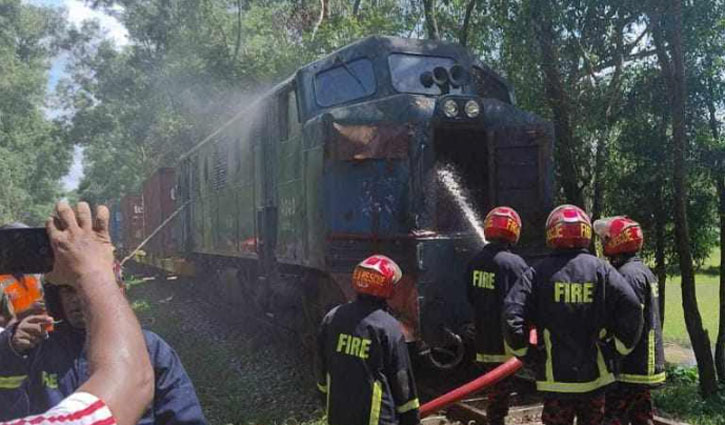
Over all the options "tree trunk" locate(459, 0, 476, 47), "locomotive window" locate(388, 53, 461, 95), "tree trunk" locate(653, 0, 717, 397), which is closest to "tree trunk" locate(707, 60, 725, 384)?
"tree trunk" locate(653, 0, 717, 397)

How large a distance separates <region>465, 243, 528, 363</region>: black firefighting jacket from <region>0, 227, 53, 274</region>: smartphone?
185 inches

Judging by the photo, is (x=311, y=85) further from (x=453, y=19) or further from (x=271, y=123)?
(x=453, y=19)

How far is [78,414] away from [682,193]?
769cm

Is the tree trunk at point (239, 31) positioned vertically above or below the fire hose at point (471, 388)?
above

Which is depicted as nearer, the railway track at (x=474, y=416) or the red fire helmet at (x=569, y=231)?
the red fire helmet at (x=569, y=231)

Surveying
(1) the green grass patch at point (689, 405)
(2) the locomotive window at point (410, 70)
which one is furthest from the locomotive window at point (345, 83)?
(1) the green grass patch at point (689, 405)

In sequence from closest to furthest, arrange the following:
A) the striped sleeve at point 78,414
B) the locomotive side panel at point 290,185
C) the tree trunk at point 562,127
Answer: the striped sleeve at point 78,414 → the locomotive side panel at point 290,185 → the tree trunk at point 562,127

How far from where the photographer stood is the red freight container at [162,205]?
19172 mm

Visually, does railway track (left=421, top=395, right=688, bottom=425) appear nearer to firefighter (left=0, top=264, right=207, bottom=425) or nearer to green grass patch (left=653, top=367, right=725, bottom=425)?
green grass patch (left=653, top=367, right=725, bottom=425)

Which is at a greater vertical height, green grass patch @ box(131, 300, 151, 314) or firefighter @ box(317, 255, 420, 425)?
firefighter @ box(317, 255, 420, 425)

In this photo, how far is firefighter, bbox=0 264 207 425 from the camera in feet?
8.17

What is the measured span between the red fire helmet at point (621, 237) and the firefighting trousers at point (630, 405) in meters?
0.98

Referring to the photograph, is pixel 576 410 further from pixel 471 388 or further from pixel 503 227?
pixel 503 227

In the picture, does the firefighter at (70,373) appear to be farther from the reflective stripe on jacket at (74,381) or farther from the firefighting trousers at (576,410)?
the firefighting trousers at (576,410)
